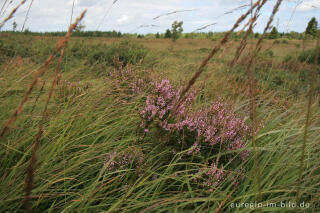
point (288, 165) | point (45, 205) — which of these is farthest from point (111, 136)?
point (288, 165)

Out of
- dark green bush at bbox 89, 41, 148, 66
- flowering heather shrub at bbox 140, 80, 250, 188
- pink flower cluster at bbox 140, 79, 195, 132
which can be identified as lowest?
flowering heather shrub at bbox 140, 80, 250, 188

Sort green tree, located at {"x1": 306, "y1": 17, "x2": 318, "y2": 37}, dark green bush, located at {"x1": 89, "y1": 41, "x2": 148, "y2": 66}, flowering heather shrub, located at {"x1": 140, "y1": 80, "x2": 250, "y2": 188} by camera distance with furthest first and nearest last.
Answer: dark green bush, located at {"x1": 89, "y1": 41, "x2": 148, "y2": 66} < green tree, located at {"x1": 306, "y1": 17, "x2": 318, "y2": 37} < flowering heather shrub, located at {"x1": 140, "y1": 80, "x2": 250, "y2": 188}

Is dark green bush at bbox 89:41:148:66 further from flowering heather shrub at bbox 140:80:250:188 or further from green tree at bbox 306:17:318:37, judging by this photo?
flowering heather shrub at bbox 140:80:250:188

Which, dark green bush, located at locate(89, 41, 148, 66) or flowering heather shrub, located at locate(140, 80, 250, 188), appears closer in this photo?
flowering heather shrub, located at locate(140, 80, 250, 188)

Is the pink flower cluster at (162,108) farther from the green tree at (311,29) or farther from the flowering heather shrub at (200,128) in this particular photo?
the green tree at (311,29)

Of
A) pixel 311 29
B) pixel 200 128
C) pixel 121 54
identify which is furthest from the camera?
pixel 121 54

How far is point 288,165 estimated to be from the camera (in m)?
1.66

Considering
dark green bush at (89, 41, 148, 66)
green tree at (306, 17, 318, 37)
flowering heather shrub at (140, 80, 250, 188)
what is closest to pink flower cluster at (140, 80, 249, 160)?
flowering heather shrub at (140, 80, 250, 188)

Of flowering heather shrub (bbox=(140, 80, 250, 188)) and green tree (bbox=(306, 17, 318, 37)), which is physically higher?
green tree (bbox=(306, 17, 318, 37))

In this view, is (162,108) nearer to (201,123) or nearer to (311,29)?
(201,123)

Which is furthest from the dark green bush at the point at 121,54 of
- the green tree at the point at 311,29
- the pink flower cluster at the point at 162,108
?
the pink flower cluster at the point at 162,108

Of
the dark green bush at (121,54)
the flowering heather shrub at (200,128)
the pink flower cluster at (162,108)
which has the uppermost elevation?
the dark green bush at (121,54)

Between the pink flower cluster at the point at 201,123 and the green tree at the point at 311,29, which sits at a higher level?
the green tree at the point at 311,29

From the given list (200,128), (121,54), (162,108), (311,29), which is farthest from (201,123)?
(121,54)
